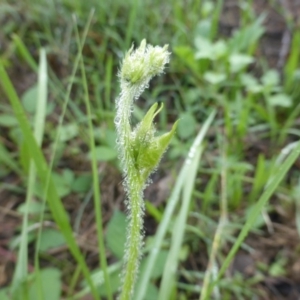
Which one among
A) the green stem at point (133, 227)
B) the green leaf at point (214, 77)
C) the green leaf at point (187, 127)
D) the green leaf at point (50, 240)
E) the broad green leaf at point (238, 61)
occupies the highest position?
the broad green leaf at point (238, 61)

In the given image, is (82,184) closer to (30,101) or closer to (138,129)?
(30,101)

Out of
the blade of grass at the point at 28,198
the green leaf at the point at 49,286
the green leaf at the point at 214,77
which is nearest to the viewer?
the blade of grass at the point at 28,198

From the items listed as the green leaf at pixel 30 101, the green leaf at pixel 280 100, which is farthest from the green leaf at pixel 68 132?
the green leaf at pixel 280 100

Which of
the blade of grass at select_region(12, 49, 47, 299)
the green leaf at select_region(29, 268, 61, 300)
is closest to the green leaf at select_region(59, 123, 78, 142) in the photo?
the blade of grass at select_region(12, 49, 47, 299)

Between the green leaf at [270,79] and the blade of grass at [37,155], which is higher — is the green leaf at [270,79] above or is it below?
above

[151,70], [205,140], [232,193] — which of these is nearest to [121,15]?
[205,140]

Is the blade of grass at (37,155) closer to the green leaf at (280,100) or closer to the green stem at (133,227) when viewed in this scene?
the green stem at (133,227)

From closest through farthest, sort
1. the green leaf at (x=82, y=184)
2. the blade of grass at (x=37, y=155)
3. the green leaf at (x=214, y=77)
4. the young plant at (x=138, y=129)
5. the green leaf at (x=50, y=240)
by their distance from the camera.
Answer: the young plant at (x=138, y=129) < the blade of grass at (x=37, y=155) < the green leaf at (x=50, y=240) < the green leaf at (x=82, y=184) < the green leaf at (x=214, y=77)
